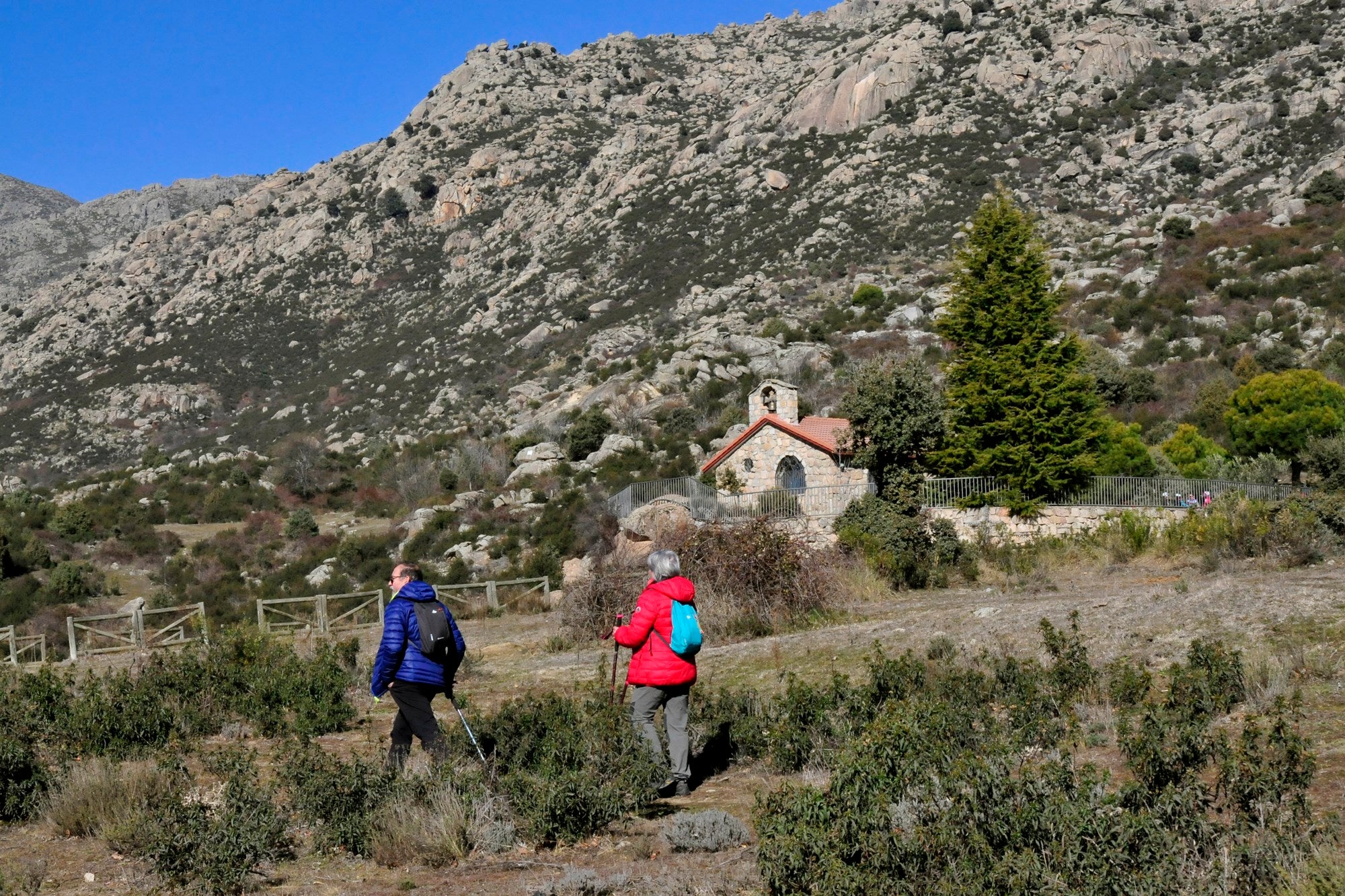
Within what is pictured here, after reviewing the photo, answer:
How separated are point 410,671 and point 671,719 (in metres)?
1.86

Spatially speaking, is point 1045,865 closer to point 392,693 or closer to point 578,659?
point 392,693

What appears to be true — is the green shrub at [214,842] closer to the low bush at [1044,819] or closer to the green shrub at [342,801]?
the green shrub at [342,801]

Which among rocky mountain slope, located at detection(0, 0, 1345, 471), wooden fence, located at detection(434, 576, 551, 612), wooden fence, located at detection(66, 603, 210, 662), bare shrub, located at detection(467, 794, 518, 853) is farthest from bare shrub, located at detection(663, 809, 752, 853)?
rocky mountain slope, located at detection(0, 0, 1345, 471)

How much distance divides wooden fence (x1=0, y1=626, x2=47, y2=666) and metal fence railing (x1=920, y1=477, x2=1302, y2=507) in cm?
1923

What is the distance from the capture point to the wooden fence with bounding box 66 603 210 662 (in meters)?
19.1

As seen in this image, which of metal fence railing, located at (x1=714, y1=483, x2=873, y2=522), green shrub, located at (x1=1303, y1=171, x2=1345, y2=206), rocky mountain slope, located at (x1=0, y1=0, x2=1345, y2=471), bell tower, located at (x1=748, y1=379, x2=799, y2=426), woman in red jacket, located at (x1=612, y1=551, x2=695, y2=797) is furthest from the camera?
rocky mountain slope, located at (x1=0, y1=0, x2=1345, y2=471)

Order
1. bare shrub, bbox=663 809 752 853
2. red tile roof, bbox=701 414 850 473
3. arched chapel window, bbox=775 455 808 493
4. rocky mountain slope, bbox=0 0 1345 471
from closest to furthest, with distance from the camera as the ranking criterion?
bare shrub, bbox=663 809 752 853, red tile roof, bbox=701 414 850 473, arched chapel window, bbox=775 455 808 493, rocky mountain slope, bbox=0 0 1345 471

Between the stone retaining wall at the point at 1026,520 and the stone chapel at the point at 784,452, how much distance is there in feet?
18.8

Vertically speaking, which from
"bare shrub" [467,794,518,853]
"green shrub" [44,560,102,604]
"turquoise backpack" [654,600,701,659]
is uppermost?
"green shrub" [44,560,102,604]

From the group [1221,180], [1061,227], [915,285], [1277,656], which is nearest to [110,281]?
[915,285]

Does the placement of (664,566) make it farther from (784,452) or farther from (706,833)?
(784,452)

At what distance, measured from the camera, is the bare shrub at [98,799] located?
277 inches

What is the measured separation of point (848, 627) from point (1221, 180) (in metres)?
53.7

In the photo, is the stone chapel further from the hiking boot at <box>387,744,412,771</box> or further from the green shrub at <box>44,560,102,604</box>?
the hiking boot at <box>387,744,412,771</box>
